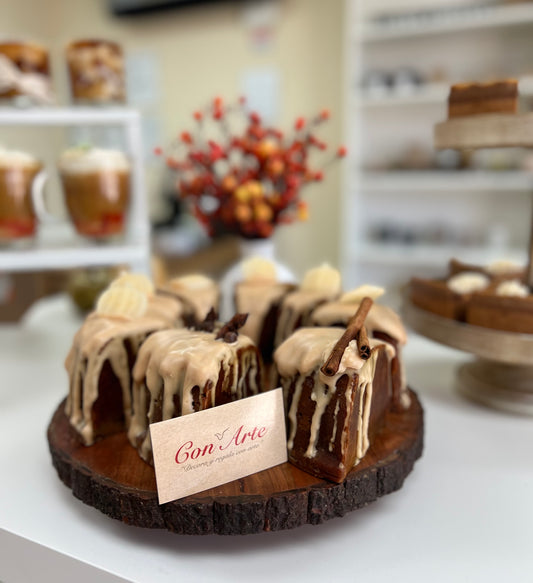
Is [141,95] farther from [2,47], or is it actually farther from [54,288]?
[2,47]

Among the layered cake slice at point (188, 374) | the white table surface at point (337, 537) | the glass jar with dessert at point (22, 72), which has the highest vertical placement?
the glass jar with dessert at point (22, 72)

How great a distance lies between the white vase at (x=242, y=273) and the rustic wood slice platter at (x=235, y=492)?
449mm

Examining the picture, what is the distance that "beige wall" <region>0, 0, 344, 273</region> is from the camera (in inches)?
123

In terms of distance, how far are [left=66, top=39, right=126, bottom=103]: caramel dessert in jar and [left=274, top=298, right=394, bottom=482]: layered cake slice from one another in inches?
28.3

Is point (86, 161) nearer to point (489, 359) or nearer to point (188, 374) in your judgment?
point (188, 374)

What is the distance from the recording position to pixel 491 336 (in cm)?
84

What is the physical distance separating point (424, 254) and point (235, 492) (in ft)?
7.93

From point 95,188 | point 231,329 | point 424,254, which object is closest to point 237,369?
point 231,329

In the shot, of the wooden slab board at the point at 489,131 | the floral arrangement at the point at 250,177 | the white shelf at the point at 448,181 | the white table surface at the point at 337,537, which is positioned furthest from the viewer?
the white shelf at the point at 448,181

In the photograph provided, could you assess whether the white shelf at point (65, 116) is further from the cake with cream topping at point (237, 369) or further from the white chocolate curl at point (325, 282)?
the white chocolate curl at point (325, 282)

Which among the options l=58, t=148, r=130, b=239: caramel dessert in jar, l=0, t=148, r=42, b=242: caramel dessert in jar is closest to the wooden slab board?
l=58, t=148, r=130, b=239: caramel dessert in jar

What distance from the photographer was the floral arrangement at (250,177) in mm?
1179

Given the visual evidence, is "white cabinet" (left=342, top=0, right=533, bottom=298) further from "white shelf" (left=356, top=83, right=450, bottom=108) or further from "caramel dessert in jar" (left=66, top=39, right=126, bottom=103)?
"caramel dessert in jar" (left=66, top=39, right=126, bottom=103)

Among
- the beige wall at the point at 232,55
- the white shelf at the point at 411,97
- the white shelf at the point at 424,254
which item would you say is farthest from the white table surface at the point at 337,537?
the beige wall at the point at 232,55
